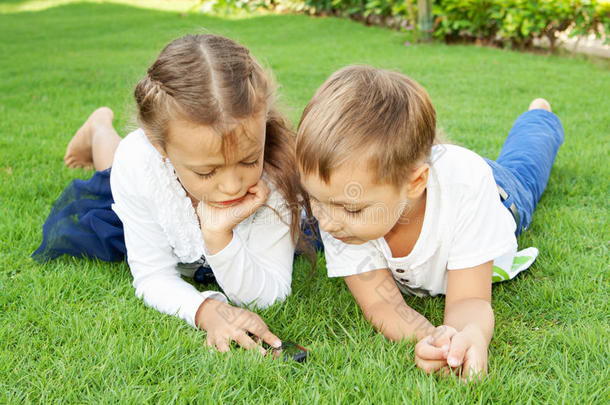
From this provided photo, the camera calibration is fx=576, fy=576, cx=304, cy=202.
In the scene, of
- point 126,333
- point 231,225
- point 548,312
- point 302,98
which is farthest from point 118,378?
point 302,98

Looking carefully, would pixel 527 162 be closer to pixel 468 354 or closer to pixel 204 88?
pixel 468 354

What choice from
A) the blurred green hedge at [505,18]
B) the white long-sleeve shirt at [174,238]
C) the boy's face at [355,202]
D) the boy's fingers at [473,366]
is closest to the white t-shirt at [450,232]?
the boy's face at [355,202]

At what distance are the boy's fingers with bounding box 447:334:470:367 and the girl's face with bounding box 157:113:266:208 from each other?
35.0 inches

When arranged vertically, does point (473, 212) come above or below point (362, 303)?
above

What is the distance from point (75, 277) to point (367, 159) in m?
1.40

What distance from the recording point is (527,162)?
10.3 ft

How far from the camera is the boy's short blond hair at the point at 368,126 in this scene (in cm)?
183

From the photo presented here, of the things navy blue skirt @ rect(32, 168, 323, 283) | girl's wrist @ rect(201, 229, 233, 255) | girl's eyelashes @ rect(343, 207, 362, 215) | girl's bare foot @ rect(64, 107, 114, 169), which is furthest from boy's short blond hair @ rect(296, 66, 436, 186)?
girl's bare foot @ rect(64, 107, 114, 169)

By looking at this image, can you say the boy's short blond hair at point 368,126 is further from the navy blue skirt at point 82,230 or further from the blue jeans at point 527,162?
the navy blue skirt at point 82,230

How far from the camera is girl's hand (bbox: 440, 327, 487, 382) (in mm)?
1710

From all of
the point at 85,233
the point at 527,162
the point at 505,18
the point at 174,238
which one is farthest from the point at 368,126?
the point at 505,18

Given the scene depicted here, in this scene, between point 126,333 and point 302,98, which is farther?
point 302,98

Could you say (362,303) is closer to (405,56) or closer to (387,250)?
(387,250)

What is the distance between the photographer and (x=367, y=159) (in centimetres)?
183
